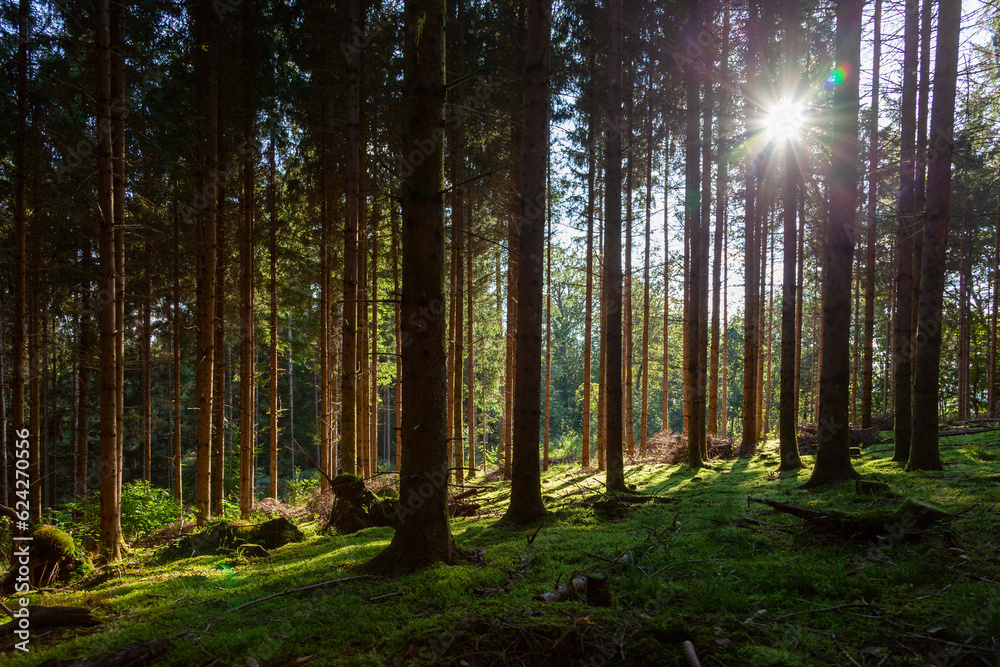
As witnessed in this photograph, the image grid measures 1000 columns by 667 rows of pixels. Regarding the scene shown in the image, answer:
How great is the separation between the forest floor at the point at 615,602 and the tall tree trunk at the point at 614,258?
2.61 metres

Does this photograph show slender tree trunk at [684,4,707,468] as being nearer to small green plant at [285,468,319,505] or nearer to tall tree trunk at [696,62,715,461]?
tall tree trunk at [696,62,715,461]

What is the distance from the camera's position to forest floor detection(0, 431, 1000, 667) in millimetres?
2754

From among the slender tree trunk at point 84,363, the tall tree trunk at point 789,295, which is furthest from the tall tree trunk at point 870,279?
the slender tree trunk at point 84,363

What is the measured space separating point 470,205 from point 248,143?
6.20 m

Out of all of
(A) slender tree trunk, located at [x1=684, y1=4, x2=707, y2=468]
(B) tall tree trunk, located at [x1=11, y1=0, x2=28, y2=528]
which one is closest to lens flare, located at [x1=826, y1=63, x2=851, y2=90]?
(A) slender tree trunk, located at [x1=684, y1=4, x2=707, y2=468]

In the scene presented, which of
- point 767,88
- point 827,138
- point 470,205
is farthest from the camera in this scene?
point 470,205

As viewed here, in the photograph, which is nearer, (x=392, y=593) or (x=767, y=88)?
(x=392, y=593)

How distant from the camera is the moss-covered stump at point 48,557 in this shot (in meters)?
5.45

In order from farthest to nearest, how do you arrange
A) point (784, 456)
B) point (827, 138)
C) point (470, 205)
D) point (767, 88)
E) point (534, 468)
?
point (470, 205), point (767, 88), point (784, 456), point (827, 138), point (534, 468)

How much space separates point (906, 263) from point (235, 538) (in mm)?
14924

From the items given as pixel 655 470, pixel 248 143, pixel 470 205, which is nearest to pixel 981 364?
pixel 655 470

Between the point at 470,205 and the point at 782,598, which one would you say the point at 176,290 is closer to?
the point at 470,205

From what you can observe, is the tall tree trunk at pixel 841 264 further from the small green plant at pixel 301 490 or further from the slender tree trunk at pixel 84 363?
the slender tree trunk at pixel 84 363

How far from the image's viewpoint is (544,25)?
6902 mm
